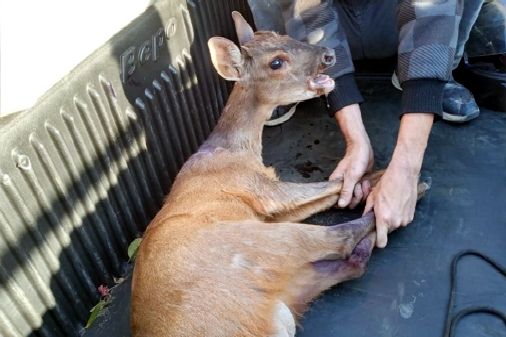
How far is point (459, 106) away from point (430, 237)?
1.09 metres

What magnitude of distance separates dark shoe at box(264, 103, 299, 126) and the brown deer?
667 millimetres

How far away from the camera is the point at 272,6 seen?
3.61 metres

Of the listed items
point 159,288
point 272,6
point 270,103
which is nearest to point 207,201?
point 159,288

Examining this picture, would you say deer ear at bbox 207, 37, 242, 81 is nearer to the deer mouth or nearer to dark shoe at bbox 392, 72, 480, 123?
the deer mouth

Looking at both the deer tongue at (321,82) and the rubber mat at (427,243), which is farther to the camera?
the deer tongue at (321,82)

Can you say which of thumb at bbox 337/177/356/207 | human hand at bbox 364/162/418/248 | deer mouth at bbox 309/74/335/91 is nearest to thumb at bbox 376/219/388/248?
human hand at bbox 364/162/418/248

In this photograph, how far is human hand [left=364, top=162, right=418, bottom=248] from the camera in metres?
2.45

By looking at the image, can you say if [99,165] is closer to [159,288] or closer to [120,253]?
[120,253]

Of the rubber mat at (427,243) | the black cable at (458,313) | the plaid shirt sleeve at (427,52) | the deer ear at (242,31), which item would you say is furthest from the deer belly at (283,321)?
the deer ear at (242,31)

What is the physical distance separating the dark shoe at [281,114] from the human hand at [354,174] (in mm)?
907

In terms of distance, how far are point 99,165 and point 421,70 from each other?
5.88 feet

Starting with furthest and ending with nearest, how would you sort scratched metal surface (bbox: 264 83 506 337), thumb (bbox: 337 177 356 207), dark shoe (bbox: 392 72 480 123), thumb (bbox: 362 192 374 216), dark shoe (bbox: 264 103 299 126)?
dark shoe (bbox: 264 103 299 126) < dark shoe (bbox: 392 72 480 123) < thumb (bbox: 337 177 356 207) < thumb (bbox: 362 192 374 216) < scratched metal surface (bbox: 264 83 506 337)

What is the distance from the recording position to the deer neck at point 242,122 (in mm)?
2867

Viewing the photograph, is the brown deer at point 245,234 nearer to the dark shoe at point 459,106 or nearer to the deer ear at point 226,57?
the deer ear at point 226,57
